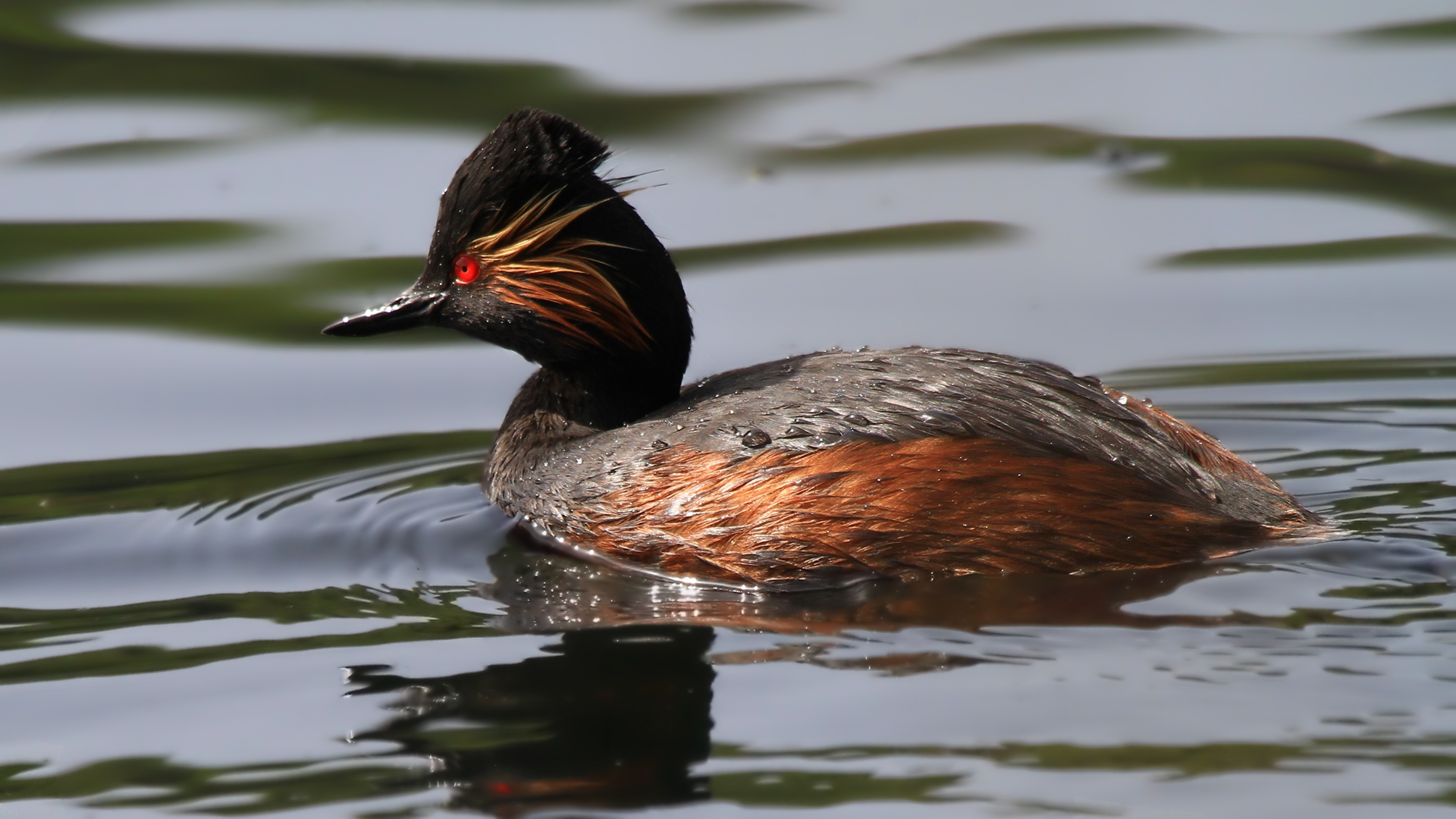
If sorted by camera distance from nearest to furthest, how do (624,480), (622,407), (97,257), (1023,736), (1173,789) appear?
(1173,789) < (1023,736) < (624,480) < (622,407) < (97,257)

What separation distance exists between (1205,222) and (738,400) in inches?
202

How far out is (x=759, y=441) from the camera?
6207mm

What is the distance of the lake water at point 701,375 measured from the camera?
4.79 m

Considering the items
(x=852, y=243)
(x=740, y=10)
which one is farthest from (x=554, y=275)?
(x=740, y=10)

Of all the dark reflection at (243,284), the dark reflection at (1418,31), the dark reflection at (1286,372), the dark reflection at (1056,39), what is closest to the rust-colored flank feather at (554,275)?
the dark reflection at (243,284)

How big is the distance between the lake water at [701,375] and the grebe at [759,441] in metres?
0.18

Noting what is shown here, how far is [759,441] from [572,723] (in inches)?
59.8

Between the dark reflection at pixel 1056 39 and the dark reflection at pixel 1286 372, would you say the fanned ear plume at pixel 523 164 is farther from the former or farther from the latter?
the dark reflection at pixel 1056 39

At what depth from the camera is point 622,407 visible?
23.4 ft

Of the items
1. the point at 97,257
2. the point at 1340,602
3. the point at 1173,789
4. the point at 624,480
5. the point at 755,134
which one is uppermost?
the point at 755,134

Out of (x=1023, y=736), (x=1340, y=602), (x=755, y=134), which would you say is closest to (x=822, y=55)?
(x=755, y=134)

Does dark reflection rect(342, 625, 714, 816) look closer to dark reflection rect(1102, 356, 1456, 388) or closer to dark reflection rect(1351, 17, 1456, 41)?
dark reflection rect(1102, 356, 1456, 388)

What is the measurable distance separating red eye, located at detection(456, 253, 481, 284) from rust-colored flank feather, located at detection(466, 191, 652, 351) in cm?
3

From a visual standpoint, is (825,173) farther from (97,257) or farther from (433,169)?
(97,257)
